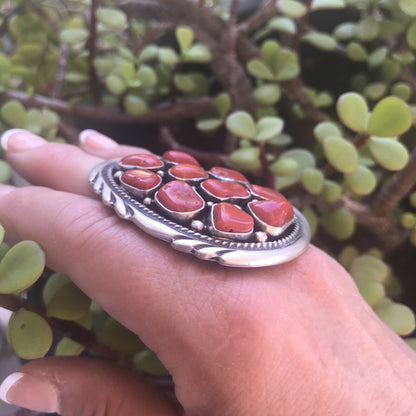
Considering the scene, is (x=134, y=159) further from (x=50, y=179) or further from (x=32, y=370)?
(x=32, y=370)

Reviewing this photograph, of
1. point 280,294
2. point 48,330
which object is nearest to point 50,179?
point 48,330

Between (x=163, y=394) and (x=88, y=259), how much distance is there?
0.62ft

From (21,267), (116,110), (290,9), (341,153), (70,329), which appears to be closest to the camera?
(21,267)

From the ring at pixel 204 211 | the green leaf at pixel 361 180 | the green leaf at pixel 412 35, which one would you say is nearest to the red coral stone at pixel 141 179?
the ring at pixel 204 211

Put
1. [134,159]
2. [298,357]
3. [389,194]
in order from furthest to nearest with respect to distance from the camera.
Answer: [389,194]
[134,159]
[298,357]

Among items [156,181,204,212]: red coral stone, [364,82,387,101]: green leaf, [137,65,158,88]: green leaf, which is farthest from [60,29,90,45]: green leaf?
[364,82,387,101]: green leaf

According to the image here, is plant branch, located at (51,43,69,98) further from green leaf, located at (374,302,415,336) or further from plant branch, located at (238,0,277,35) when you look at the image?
green leaf, located at (374,302,415,336)

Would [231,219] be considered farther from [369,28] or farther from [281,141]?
[369,28]

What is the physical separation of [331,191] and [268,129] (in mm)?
149

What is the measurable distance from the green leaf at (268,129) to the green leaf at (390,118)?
0.14 m

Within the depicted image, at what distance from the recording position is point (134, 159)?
22.1 inches

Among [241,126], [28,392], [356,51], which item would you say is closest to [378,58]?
[356,51]

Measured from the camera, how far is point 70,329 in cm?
54

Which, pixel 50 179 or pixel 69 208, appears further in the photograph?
pixel 50 179
